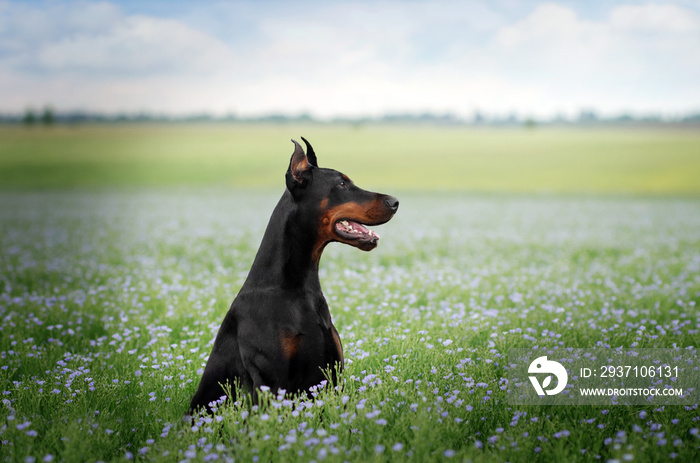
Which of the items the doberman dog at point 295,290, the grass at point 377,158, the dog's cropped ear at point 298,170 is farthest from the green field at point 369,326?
the grass at point 377,158

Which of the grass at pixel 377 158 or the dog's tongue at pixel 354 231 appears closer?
the dog's tongue at pixel 354 231

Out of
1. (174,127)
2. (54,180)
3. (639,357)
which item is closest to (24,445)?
(639,357)

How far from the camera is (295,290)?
4.14 m

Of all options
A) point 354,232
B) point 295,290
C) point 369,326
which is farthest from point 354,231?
point 369,326

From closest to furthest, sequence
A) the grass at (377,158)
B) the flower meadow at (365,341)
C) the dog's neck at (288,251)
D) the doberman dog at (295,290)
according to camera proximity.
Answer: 1. the flower meadow at (365,341)
2. the doberman dog at (295,290)
3. the dog's neck at (288,251)
4. the grass at (377,158)

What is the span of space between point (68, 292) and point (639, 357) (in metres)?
8.18

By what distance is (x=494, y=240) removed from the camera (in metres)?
15.8

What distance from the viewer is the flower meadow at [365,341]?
3.85m

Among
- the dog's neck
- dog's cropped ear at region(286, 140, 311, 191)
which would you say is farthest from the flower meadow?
dog's cropped ear at region(286, 140, 311, 191)

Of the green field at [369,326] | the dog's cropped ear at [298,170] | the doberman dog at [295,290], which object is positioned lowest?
the green field at [369,326]

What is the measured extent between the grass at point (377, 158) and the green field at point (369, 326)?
18.3 meters

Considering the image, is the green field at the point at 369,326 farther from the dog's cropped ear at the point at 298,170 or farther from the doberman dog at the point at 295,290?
the dog's cropped ear at the point at 298,170

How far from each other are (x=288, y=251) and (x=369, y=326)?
9.98 ft

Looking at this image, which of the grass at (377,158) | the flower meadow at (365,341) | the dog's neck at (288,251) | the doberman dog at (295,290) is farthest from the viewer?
the grass at (377,158)
